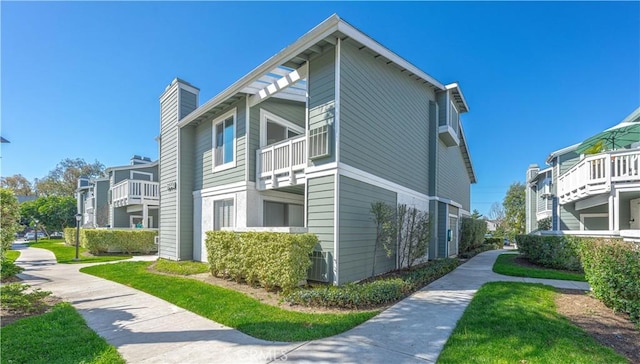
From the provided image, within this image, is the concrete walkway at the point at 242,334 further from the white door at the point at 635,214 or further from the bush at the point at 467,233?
the bush at the point at 467,233

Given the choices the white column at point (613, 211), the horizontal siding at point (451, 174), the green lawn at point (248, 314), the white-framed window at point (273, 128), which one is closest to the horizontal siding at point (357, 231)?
the green lawn at point (248, 314)

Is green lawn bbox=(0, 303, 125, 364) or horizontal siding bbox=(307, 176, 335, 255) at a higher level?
horizontal siding bbox=(307, 176, 335, 255)

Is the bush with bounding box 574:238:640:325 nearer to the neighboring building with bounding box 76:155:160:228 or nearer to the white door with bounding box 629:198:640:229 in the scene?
the white door with bounding box 629:198:640:229

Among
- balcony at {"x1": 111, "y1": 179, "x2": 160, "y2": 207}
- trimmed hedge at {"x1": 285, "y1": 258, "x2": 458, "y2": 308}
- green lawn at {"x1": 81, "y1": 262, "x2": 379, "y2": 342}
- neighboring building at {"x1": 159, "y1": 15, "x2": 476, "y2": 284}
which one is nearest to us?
green lawn at {"x1": 81, "y1": 262, "x2": 379, "y2": 342}

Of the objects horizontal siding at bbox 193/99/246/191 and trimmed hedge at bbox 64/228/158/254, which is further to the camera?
trimmed hedge at bbox 64/228/158/254

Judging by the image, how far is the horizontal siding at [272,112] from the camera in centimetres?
1036

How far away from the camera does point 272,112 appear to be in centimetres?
1116

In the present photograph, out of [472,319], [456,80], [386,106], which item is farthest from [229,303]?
[456,80]

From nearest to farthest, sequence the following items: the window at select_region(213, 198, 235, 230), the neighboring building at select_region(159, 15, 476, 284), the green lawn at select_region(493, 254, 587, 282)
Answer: the neighboring building at select_region(159, 15, 476, 284), the green lawn at select_region(493, 254, 587, 282), the window at select_region(213, 198, 235, 230)

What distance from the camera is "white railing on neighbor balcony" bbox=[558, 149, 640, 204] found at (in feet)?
33.4

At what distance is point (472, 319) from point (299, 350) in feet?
10.8

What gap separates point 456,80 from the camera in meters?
14.3

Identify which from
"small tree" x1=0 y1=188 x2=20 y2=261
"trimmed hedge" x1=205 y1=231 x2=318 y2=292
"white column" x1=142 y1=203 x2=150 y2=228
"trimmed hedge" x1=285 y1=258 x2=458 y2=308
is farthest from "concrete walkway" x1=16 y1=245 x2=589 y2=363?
"white column" x1=142 y1=203 x2=150 y2=228

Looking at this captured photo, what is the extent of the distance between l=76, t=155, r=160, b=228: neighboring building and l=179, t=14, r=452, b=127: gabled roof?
37.0 ft
